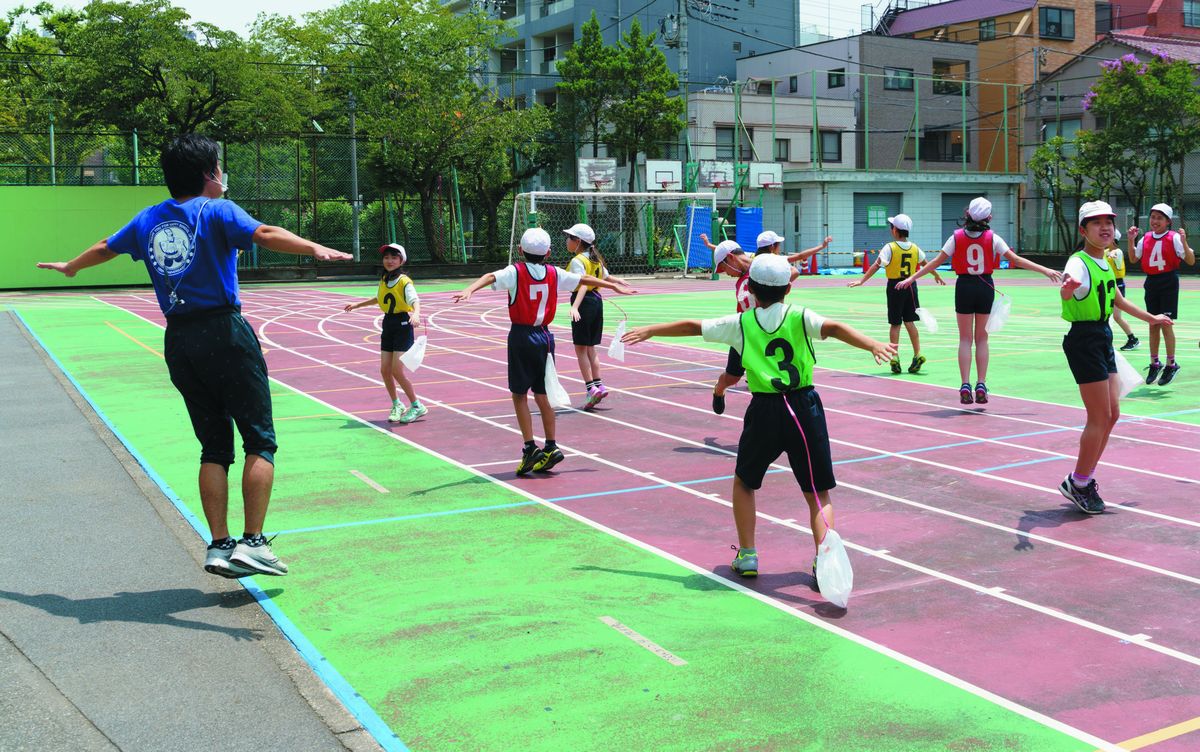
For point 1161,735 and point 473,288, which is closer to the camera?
point 1161,735

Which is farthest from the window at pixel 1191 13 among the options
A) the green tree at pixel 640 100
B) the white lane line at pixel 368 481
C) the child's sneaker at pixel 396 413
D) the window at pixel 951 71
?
the white lane line at pixel 368 481

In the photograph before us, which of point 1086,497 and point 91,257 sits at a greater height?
point 91,257

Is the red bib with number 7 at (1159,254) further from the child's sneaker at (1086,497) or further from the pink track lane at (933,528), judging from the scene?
the child's sneaker at (1086,497)

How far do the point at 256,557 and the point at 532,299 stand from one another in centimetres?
361

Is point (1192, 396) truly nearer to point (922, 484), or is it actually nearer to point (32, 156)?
point (922, 484)

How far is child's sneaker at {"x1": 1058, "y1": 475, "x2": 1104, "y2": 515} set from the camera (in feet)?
24.3

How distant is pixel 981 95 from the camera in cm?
5584

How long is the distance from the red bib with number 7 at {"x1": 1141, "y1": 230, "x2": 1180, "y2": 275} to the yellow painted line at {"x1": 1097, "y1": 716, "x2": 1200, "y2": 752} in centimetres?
1011

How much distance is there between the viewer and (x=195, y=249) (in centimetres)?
586

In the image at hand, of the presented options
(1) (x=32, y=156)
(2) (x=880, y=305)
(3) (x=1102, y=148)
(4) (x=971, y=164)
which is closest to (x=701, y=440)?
(2) (x=880, y=305)

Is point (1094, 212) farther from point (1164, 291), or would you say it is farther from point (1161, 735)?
point (1164, 291)

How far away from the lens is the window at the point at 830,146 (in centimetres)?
5275

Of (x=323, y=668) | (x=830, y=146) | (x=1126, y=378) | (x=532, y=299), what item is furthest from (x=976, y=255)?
(x=830, y=146)

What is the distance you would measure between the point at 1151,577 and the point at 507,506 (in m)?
4.01
